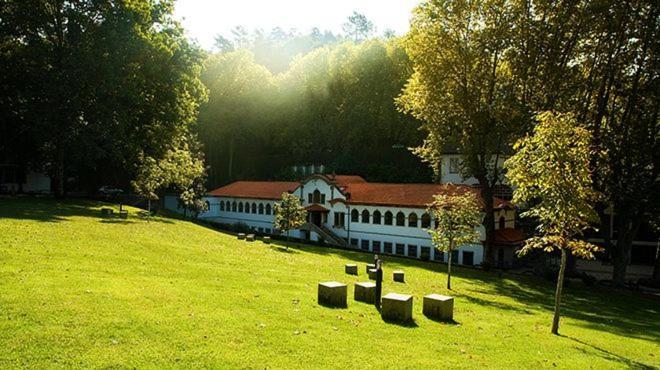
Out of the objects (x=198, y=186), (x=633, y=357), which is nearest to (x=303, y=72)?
(x=198, y=186)

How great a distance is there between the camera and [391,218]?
47562mm

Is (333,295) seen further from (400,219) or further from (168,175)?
(400,219)

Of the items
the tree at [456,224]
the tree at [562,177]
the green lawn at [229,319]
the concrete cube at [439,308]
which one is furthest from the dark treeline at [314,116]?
the concrete cube at [439,308]

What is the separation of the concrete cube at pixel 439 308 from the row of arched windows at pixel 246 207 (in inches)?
1672

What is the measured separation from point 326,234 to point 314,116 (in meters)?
28.5

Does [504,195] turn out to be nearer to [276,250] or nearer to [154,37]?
[276,250]

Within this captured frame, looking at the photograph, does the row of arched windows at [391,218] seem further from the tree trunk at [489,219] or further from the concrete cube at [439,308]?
the concrete cube at [439,308]

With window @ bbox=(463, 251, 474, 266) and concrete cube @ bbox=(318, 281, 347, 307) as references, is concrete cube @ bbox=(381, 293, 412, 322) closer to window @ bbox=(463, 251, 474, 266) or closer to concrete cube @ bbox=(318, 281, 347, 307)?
concrete cube @ bbox=(318, 281, 347, 307)

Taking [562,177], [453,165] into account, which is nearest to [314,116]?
[453,165]

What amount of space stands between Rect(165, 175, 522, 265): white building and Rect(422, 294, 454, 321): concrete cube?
2533cm

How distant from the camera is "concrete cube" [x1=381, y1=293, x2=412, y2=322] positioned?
15.5 meters

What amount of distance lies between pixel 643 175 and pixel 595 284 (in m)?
8.34

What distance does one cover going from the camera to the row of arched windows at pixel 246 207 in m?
58.9

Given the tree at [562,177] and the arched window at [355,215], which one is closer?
the tree at [562,177]
